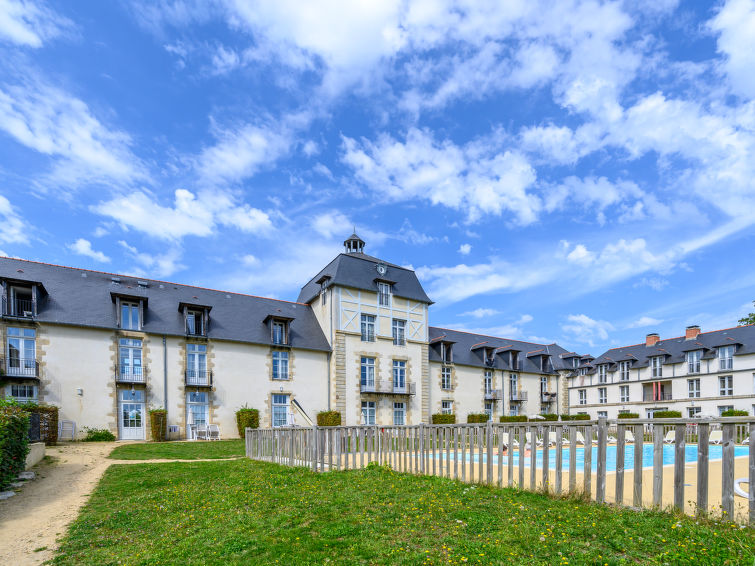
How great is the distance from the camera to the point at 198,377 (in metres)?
23.1

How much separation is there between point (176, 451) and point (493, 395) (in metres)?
23.5

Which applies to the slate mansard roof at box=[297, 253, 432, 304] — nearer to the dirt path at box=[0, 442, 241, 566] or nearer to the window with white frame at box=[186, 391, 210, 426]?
the window with white frame at box=[186, 391, 210, 426]

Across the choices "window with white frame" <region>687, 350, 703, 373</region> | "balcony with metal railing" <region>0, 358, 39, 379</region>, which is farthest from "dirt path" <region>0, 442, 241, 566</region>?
"window with white frame" <region>687, 350, 703, 373</region>

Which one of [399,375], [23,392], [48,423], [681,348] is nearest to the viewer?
[48,423]

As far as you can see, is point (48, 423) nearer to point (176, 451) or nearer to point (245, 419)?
point (176, 451)

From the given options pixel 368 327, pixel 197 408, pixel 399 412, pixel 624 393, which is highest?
pixel 368 327

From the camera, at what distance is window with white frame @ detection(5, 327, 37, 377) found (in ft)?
63.1

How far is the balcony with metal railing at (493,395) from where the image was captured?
33.7 meters

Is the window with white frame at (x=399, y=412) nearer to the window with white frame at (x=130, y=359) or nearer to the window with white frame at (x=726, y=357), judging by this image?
the window with white frame at (x=130, y=359)

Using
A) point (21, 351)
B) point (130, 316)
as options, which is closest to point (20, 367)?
point (21, 351)

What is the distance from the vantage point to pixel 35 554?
5418 millimetres

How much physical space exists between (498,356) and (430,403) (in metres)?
8.60

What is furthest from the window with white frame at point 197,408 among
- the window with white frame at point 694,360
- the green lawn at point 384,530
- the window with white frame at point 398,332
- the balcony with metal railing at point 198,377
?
the window with white frame at point 694,360

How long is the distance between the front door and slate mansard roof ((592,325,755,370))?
3696 centimetres
